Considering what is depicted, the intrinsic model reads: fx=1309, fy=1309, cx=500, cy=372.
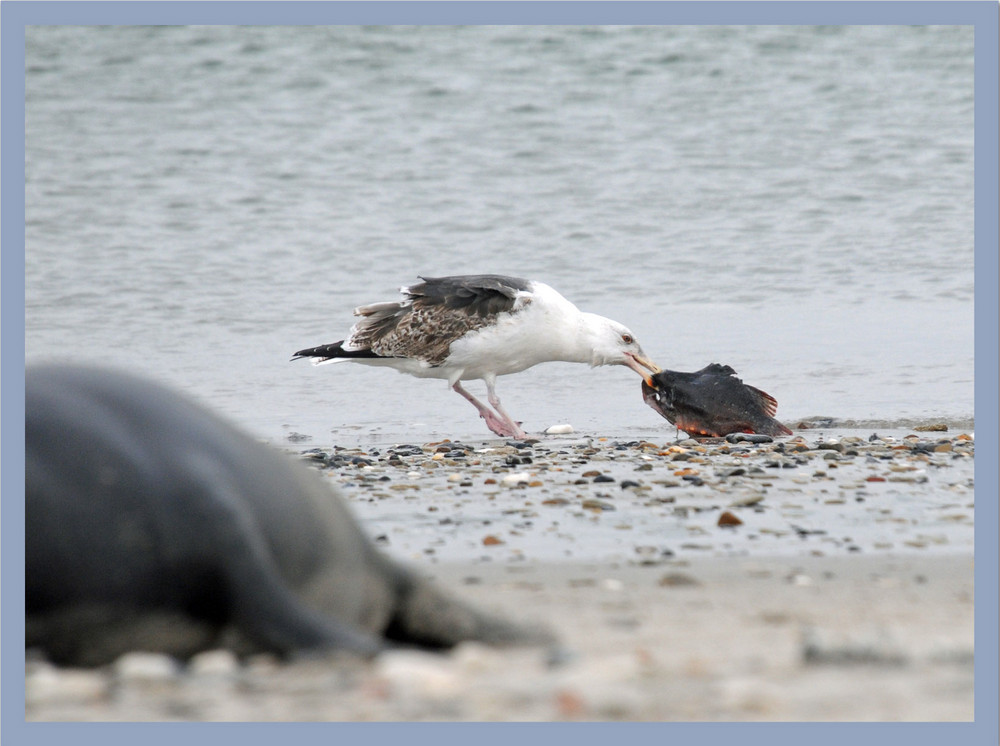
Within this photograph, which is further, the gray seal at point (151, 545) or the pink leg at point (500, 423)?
the pink leg at point (500, 423)

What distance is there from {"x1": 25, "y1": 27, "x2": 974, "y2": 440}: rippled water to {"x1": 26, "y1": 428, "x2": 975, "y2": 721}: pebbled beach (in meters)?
2.58

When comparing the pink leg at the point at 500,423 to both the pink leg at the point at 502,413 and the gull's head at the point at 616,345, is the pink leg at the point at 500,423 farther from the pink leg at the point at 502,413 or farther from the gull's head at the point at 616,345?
the gull's head at the point at 616,345

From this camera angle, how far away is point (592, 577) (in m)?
3.94

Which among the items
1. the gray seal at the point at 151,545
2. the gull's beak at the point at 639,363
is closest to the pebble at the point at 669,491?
the gray seal at the point at 151,545

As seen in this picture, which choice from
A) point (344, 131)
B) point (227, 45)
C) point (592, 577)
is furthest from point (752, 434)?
point (227, 45)

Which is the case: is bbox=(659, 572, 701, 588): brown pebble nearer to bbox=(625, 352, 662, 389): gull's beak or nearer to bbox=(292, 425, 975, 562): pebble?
bbox=(292, 425, 975, 562): pebble

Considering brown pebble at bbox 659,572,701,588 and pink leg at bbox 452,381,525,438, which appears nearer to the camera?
brown pebble at bbox 659,572,701,588

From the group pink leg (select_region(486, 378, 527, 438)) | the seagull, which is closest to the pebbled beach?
pink leg (select_region(486, 378, 527, 438))

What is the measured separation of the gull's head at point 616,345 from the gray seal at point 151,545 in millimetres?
6890

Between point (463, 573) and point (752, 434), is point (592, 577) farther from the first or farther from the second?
point (752, 434)

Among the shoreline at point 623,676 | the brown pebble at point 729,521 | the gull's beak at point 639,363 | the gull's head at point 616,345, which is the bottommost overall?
the shoreline at point 623,676

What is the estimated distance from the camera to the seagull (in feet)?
30.2

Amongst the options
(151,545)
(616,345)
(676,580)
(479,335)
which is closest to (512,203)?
(616,345)

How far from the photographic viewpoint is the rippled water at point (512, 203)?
1047 centimetres
